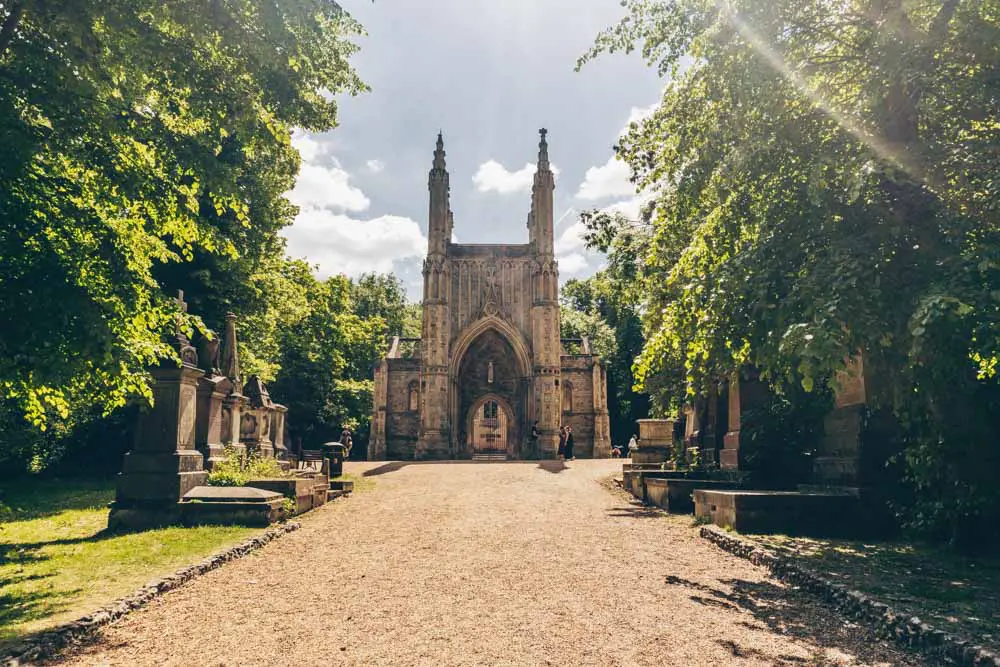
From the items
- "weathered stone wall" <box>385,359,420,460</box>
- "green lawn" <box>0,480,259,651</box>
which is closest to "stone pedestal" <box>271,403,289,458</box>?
"green lawn" <box>0,480,259,651</box>

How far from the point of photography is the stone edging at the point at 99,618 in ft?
12.9

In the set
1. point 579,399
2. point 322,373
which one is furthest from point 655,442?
point 322,373

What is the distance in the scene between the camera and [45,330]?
19.7 feet

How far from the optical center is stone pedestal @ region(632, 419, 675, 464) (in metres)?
17.2

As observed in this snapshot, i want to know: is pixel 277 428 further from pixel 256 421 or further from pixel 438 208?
pixel 438 208

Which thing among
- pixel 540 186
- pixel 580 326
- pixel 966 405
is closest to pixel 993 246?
pixel 966 405

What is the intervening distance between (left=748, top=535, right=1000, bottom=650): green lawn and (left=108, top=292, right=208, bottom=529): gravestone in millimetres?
7512

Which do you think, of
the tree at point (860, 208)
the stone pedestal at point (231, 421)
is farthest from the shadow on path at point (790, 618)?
the stone pedestal at point (231, 421)

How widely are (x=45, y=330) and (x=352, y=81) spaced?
5.59 meters

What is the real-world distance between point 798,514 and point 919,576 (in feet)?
8.14

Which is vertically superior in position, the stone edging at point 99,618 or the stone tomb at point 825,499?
the stone tomb at point 825,499

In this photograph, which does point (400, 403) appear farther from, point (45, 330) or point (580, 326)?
point (45, 330)

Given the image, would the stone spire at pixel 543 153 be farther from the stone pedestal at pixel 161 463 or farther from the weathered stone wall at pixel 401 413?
the stone pedestal at pixel 161 463

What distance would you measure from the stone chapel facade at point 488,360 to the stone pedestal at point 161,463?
22.8 m
